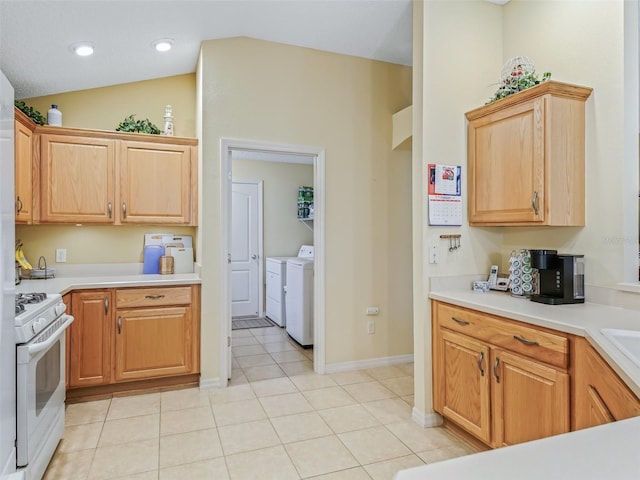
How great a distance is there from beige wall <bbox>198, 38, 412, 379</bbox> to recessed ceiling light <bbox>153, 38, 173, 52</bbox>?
A: 0.26 metres

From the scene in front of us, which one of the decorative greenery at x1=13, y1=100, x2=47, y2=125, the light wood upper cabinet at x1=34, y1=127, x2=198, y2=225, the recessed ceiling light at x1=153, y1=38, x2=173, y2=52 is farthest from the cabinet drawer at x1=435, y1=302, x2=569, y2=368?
the decorative greenery at x1=13, y1=100, x2=47, y2=125

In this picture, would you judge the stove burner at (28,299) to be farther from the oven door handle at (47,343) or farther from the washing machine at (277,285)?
the washing machine at (277,285)

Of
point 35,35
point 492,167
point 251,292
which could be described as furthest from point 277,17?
point 251,292

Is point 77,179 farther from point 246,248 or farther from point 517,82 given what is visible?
point 517,82

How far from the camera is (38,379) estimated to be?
6.50 ft

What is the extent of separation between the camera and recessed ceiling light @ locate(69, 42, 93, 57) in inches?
113

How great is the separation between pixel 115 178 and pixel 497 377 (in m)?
3.15

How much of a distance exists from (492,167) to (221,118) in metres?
2.10

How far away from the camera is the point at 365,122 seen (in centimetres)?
380

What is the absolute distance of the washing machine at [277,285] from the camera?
531cm

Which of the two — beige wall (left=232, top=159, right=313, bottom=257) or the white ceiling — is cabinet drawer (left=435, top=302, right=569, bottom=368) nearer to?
the white ceiling

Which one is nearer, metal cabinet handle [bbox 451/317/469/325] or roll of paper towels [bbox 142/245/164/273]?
metal cabinet handle [bbox 451/317/469/325]

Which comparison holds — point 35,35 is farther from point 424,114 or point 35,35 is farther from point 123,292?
point 424,114

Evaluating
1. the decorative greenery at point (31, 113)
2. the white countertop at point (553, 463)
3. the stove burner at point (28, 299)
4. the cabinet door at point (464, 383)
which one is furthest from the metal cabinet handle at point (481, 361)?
the decorative greenery at point (31, 113)
